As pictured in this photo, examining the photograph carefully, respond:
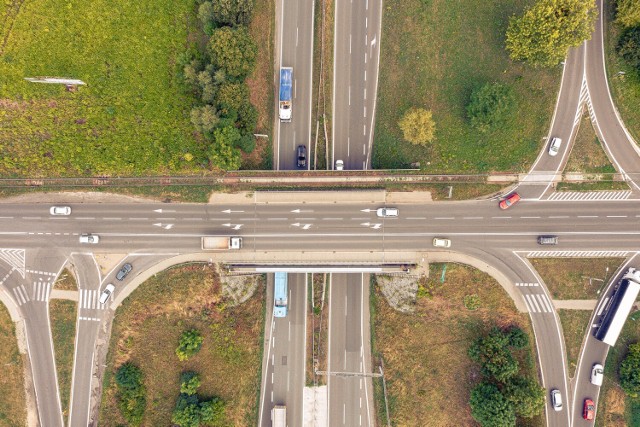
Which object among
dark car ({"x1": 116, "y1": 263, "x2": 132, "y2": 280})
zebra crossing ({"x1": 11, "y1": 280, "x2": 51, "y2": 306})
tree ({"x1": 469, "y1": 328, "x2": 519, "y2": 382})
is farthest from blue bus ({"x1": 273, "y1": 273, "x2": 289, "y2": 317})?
zebra crossing ({"x1": 11, "y1": 280, "x2": 51, "y2": 306})

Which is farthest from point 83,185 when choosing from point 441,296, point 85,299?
point 441,296

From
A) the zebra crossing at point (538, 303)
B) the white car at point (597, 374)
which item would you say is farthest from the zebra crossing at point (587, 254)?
the white car at point (597, 374)

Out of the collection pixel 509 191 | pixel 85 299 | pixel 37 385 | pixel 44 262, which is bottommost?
pixel 37 385

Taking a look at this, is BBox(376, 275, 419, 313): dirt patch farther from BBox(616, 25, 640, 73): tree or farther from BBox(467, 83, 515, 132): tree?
BBox(616, 25, 640, 73): tree

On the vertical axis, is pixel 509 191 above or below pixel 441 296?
above

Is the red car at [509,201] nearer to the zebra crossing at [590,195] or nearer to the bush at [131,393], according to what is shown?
the zebra crossing at [590,195]

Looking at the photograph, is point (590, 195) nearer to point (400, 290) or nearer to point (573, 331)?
point (573, 331)

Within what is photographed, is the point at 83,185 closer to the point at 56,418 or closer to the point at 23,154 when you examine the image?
the point at 23,154
